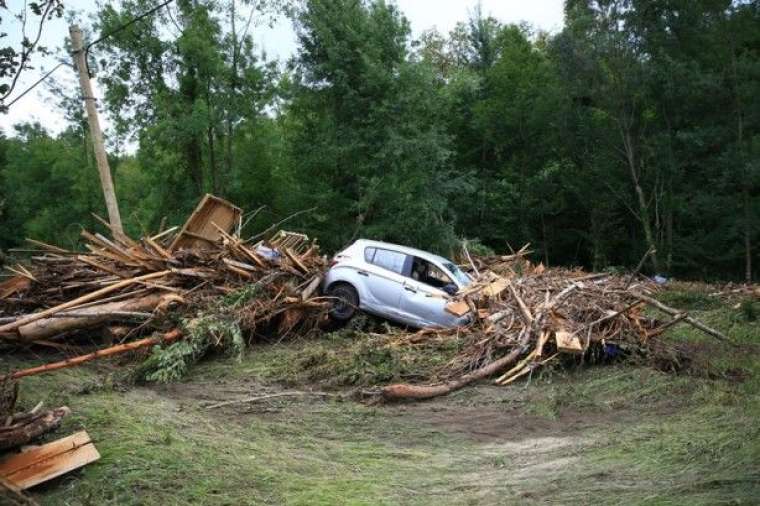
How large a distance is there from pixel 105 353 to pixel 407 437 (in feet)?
14.4

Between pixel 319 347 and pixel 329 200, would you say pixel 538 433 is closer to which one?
pixel 319 347

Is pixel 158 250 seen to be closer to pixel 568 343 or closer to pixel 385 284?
pixel 385 284

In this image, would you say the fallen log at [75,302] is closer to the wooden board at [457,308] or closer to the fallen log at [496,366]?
the wooden board at [457,308]

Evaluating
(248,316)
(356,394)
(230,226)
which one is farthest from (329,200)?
(356,394)

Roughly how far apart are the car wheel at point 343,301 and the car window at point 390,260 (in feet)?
2.29

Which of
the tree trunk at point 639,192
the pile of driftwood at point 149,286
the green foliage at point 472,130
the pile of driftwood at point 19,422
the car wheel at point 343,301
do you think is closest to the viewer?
the pile of driftwood at point 19,422

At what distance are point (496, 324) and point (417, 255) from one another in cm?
252

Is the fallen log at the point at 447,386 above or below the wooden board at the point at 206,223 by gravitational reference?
below

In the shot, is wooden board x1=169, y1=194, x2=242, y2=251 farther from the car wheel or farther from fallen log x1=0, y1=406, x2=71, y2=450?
fallen log x1=0, y1=406, x2=71, y2=450

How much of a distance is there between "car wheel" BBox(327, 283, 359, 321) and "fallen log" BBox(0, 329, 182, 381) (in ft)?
10.3

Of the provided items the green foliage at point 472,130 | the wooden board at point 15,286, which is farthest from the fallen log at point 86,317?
the green foliage at point 472,130

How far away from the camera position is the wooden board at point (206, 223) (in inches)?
506

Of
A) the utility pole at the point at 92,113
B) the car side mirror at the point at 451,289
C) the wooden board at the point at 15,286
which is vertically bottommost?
the wooden board at the point at 15,286

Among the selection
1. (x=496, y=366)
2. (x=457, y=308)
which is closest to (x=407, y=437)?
(x=496, y=366)
